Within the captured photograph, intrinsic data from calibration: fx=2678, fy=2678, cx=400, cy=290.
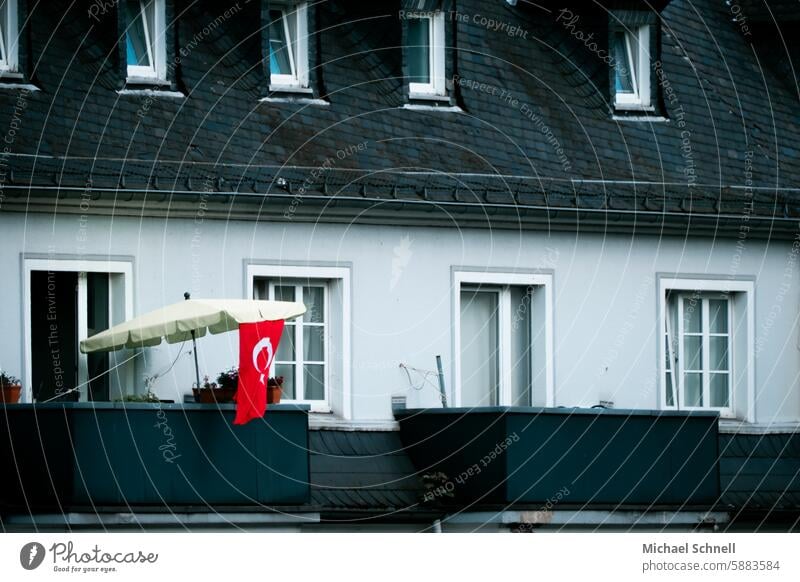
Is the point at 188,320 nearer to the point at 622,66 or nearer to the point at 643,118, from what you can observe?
the point at 643,118

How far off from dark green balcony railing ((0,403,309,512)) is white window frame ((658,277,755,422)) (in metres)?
5.49

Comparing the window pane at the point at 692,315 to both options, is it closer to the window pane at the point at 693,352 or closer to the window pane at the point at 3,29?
the window pane at the point at 693,352

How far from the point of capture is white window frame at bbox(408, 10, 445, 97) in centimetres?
3272

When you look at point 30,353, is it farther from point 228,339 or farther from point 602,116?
point 602,116

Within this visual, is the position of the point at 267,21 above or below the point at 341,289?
above

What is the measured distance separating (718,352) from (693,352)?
350 millimetres

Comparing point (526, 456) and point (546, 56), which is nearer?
point (526, 456)

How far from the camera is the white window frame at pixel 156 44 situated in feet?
102

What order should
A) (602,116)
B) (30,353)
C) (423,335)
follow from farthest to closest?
(602,116), (423,335), (30,353)

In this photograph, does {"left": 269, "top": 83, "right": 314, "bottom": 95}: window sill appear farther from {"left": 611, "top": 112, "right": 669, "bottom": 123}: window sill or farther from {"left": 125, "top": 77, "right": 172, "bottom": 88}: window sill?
{"left": 611, "top": 112, "right": 669, "bottom": 123}: window sill

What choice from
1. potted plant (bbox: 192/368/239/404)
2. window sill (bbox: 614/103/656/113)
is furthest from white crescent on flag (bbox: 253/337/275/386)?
window sill (bbox: 614/103/656/113)

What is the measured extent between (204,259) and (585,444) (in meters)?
4.94

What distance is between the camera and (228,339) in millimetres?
30672

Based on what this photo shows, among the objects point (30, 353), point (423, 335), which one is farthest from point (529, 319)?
point (30, 353)
